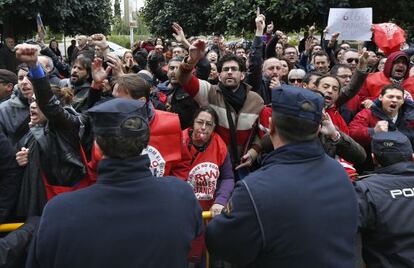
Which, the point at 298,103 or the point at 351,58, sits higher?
the point at 298,103

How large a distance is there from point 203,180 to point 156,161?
0.48 meters

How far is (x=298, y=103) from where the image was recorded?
203 cm

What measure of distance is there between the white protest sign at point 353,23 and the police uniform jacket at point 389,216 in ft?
20.1

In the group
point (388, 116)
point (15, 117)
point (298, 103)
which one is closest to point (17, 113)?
point (15, 117)

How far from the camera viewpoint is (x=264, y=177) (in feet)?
6.56

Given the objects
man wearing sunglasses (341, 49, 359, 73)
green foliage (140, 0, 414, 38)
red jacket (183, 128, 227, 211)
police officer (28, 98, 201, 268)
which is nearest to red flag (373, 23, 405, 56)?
man wearing sunglasses (341, 49, 359, 73)

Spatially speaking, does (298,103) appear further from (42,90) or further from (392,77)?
(392,77)

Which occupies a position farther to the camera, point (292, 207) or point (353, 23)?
point (353, 23)

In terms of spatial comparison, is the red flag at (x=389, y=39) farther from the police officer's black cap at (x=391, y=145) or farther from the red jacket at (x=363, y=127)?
the police officer's black cap at (x=391, y=145)

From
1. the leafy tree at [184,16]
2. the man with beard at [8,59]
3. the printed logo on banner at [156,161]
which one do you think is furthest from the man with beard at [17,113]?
the leafy tree at [184,16]

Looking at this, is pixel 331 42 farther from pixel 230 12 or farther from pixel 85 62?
pixel 230 12

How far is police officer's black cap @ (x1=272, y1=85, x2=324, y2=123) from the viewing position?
2.03m

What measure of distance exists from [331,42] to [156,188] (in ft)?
21.9

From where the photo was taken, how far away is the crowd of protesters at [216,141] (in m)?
2.14
